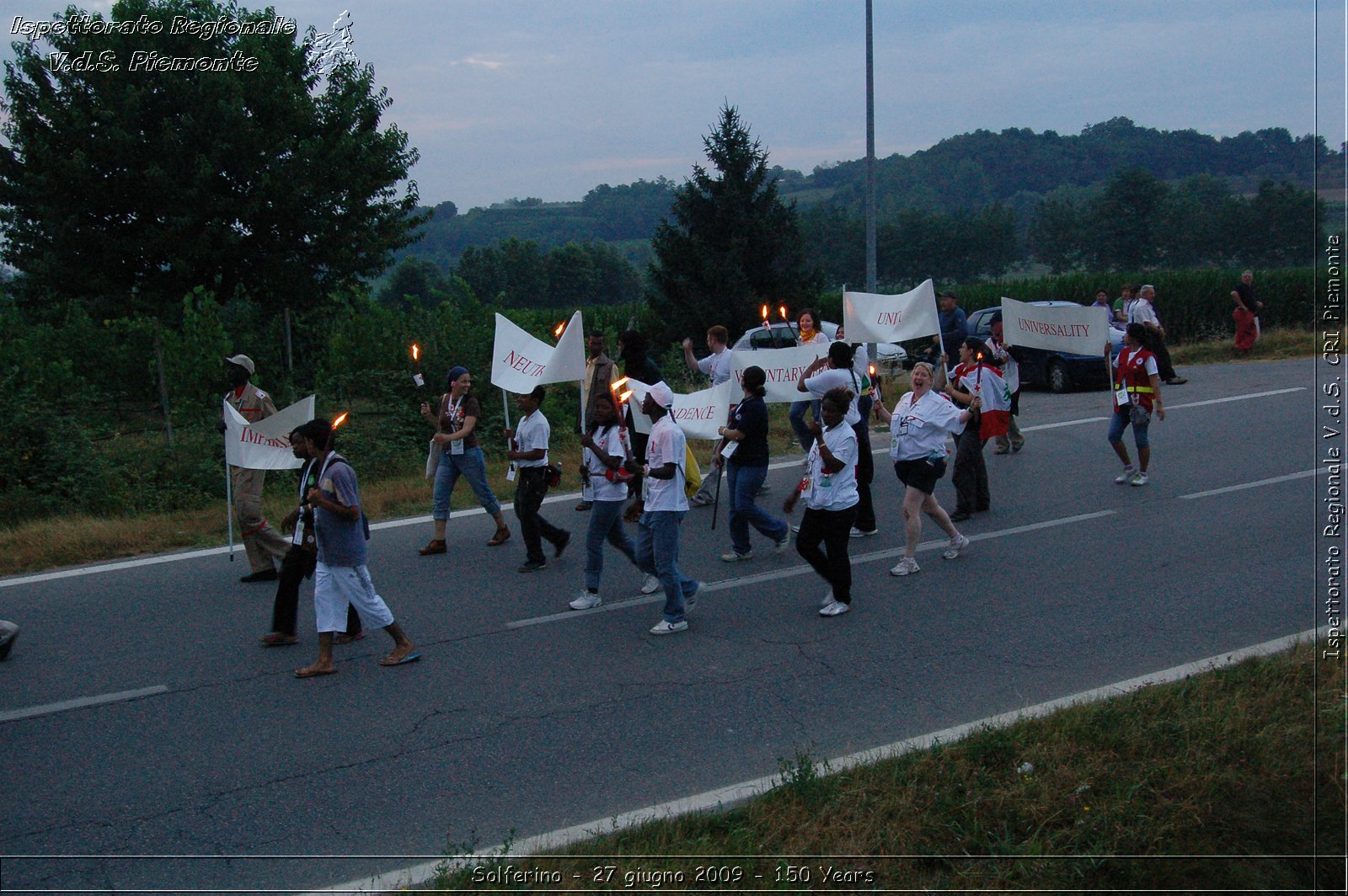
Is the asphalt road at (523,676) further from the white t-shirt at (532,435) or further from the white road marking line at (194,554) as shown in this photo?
the white t-shirt at (532,435)

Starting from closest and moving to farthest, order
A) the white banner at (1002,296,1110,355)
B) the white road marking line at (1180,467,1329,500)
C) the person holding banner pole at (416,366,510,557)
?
the person holding banner pole at (416,366,510,557), the white road marking line at (1180,467,1329,500), the white banner at (1002,296,1110,355)

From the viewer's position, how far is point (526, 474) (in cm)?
941

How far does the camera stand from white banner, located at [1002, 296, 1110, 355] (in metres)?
12.6

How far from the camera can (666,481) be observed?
7.60 m

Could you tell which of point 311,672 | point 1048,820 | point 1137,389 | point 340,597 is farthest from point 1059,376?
point 1048,820

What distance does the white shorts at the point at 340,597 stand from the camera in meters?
6.88

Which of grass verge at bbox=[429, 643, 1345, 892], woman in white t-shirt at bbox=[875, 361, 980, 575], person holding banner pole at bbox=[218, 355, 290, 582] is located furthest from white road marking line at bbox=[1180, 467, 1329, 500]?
person holding banner pole at bbox=[218, 355, 290, 582]

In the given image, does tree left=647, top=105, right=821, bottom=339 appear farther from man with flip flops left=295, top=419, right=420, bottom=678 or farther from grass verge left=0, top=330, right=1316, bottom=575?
man with flip flops left=295, top=419, right=420, bottom=678

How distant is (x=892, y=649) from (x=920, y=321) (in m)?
5.85

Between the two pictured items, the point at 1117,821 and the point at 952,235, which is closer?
the point at 1117,821

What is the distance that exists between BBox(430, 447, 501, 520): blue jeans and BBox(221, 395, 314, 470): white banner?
5.03ft

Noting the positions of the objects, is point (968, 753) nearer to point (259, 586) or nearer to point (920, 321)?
point (259, 586)

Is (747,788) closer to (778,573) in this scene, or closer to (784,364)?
(778,573)

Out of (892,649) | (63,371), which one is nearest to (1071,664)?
(892,649)
